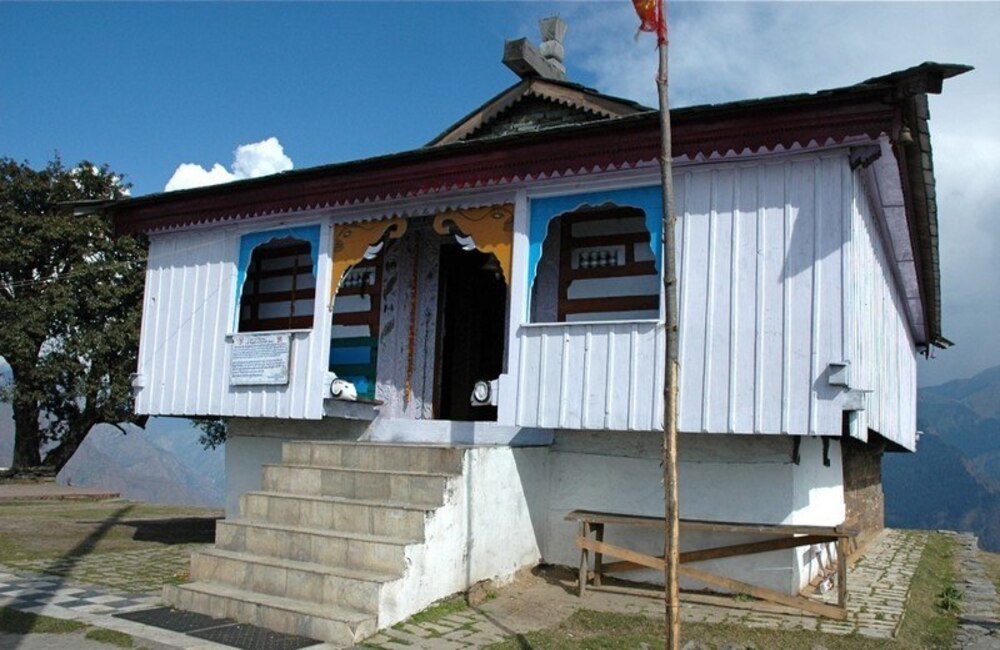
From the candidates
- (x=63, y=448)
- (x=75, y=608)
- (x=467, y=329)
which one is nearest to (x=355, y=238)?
(x=467, y=329)

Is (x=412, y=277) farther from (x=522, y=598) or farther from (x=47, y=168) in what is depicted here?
(x=47, y=168)

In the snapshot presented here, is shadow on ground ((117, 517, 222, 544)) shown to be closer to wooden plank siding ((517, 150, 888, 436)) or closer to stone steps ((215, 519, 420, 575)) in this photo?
stone steps ((215, 519, 420, 575))

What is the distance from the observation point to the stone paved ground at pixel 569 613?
6254 millimetres

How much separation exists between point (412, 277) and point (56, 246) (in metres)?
18.3

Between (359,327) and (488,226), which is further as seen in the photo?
(359,327)

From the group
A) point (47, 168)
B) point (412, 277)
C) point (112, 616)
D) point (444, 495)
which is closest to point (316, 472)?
point (444, 495)

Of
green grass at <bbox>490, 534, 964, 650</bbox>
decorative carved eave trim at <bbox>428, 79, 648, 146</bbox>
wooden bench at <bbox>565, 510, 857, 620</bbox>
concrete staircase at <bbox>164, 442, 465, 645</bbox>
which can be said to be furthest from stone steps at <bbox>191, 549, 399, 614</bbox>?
decorative carved eave trim at <bbox>428, 79, 648, 146</bbox>

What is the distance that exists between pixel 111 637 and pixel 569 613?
11.7ft

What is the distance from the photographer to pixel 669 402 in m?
4.93

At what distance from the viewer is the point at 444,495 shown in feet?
23.6

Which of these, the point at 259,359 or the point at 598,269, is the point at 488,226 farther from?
the point at 259,359

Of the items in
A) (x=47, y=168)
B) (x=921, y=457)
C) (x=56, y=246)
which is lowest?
(x=921, y=457)

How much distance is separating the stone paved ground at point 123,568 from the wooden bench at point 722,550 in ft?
12.6

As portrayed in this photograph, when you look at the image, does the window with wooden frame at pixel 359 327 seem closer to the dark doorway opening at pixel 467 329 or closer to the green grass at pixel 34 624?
the dark doorway opening at pixel 467 329
